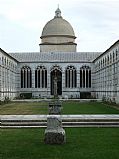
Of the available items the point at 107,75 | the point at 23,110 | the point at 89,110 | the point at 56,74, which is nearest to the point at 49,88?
the point at 56,74

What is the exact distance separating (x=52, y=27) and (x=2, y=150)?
64314 millimetres

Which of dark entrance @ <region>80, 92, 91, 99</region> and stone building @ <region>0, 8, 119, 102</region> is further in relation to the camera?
stone building @ <region>0, 8, 119, 102</region>

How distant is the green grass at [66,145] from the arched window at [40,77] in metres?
50.6

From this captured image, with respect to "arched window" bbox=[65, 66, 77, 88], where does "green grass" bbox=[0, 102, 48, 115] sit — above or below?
below

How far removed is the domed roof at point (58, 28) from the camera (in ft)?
247

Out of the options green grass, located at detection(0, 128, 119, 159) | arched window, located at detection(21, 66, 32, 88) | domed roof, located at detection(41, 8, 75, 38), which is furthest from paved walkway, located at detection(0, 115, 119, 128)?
domed roof, located at detection(41, 8, 75, 38)

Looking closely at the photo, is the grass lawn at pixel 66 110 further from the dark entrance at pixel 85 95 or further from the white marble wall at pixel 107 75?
the dark entrance at pixel 85 95

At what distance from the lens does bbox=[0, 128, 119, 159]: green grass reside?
11.7 m

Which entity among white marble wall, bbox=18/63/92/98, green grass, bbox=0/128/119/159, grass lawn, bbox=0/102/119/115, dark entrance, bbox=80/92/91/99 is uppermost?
white marble wall, bbox=18/63/92/98

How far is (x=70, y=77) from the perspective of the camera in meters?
68.4

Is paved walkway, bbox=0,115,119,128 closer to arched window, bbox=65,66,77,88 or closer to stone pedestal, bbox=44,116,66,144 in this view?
stone pedestal, bbox=44,116,66,144

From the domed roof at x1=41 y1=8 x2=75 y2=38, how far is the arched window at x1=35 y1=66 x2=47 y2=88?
8.91m

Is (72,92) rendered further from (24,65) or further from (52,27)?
(52,27)

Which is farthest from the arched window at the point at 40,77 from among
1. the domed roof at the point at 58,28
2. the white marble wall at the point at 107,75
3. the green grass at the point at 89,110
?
the green grass at the point at 89,110
